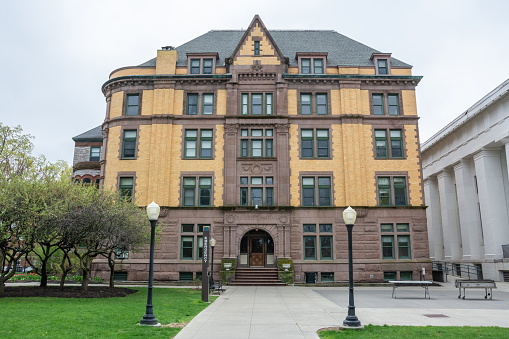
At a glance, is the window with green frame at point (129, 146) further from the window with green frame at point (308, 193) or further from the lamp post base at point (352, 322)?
the lamp post base at point (352, 322)

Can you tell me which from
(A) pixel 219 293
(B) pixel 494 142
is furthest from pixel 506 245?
(A) pixel 219 293

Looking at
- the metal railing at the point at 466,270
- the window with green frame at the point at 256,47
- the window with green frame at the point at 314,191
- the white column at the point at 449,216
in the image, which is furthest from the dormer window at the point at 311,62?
the white column at the point at 449,216

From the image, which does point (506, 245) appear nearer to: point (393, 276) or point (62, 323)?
point (393, 276)

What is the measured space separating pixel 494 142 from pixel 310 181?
1744 cm

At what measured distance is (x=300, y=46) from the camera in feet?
131

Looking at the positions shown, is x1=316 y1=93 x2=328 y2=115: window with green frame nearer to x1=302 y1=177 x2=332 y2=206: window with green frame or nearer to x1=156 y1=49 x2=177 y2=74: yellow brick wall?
x1=302 y1=177 x2=332 y2=206: window with green frame

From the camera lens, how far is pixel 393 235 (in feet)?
108

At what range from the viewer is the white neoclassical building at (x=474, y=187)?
36031mm

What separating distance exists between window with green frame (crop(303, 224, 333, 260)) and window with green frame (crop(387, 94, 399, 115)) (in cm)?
1143

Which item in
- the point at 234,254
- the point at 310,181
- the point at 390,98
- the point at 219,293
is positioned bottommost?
the point at 219,293

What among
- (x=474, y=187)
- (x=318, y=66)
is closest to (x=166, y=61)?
(x=318, y=66)

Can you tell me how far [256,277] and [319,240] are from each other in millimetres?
5833

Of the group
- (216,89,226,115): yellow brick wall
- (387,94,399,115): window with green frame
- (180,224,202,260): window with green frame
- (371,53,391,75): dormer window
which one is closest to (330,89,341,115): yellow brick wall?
(371,53,391,75): dormer window

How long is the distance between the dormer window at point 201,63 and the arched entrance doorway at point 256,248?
1467 cm
